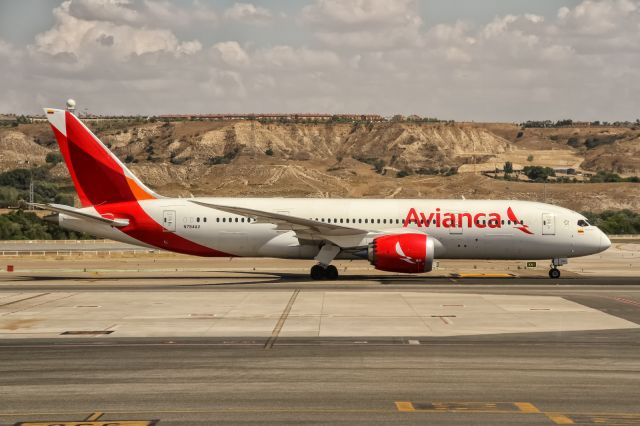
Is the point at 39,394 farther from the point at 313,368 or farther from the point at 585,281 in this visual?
the point at 585,281

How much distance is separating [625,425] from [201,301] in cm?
2280

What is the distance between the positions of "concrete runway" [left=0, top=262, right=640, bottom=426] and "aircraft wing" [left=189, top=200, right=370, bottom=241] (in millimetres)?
4776

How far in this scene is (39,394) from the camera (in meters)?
17.8

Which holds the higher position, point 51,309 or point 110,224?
point 110,224

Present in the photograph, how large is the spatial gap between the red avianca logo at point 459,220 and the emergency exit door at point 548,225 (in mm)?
855

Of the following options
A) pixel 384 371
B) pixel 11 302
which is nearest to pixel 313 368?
pixel 384 371

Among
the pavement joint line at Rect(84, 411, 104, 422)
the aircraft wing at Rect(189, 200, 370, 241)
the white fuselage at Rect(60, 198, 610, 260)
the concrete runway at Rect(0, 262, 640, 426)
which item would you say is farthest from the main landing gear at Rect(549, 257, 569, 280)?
the pavement joint line at Rect(84, 411, 104, 422)

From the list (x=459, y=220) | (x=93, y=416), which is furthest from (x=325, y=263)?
(x=93, y=416)

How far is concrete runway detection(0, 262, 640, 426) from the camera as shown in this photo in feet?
54.0

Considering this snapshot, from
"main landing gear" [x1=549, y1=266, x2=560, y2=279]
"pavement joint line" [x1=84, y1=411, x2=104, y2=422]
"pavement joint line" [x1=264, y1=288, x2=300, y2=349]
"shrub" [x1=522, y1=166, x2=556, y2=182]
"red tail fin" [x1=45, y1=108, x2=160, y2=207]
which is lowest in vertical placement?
"pavement joint line" [x1=264, y1=288, x2=300, y2=349]

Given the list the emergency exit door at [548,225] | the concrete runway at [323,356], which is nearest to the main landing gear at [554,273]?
the emergency exit door at [548,225]

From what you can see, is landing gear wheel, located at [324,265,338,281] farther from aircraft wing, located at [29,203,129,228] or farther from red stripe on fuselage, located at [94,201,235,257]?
aircraft wing, located at [29,203,129,228]

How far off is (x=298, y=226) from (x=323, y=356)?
23129mm

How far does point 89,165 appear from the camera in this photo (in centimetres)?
4656
